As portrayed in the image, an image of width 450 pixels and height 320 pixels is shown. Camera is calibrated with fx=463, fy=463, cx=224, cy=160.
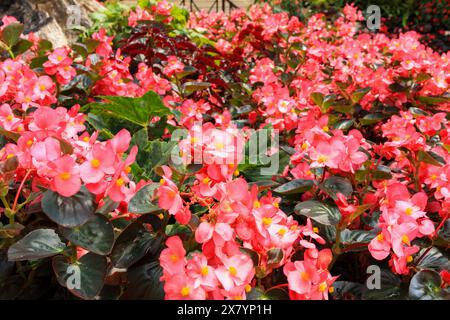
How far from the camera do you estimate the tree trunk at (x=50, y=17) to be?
7.79 feet

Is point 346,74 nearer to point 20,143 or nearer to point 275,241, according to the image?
point 275,241

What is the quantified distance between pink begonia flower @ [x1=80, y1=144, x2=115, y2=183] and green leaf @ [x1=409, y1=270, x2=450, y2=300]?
44 cm

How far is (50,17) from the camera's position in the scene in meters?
2.43

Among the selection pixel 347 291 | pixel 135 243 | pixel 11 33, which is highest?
pixel 11 33

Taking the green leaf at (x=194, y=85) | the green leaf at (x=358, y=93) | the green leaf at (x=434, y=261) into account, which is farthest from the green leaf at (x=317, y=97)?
the green leaf at (x=434, y=261)

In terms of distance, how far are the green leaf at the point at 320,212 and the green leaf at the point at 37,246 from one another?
0.36 metres

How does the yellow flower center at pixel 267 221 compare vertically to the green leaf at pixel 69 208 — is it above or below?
below

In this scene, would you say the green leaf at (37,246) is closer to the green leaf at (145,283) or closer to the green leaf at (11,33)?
the green leaf at (145,283)

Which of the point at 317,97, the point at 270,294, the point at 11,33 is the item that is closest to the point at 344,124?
the point at 317,97

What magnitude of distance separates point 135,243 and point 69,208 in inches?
4.7

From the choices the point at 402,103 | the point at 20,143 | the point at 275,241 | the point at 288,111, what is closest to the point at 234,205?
the point at 275,241

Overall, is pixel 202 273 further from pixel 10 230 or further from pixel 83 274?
pixel 10 230

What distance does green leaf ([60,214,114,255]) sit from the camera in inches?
22.7

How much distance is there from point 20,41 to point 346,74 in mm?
1102
